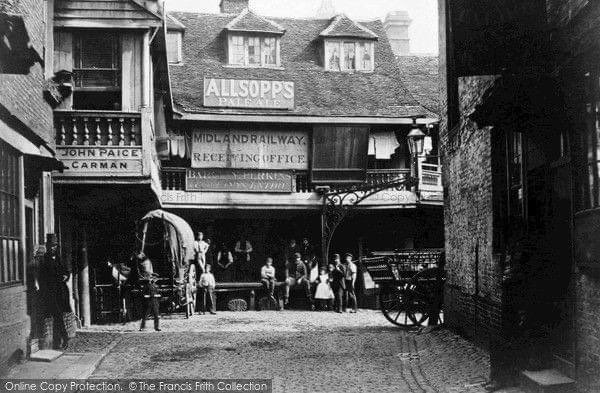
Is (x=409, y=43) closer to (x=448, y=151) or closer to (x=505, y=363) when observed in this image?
(x=448, y=151)

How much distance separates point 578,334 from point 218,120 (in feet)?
63.0

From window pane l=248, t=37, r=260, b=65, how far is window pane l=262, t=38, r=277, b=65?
0.22 meters

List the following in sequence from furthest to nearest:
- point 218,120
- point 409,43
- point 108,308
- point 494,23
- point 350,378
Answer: point 409,43
point 218,120
point 108,308
point 350,378
point 494,23

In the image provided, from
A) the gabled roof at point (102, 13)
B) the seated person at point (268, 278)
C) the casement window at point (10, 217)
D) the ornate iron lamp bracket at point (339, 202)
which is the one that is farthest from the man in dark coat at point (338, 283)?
the casement window at point (10, 217)

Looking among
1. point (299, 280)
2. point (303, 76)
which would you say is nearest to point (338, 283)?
point (299, 280)

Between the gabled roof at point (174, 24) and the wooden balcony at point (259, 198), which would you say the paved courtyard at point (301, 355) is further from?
the gabled roof at point (174, 24)

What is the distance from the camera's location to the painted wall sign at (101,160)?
15516 mm

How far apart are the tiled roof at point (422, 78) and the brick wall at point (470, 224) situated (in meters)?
14.2

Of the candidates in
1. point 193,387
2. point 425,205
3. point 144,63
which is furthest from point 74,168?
point 425,205

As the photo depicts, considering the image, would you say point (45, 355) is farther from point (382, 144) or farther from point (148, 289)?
point (382, 144)

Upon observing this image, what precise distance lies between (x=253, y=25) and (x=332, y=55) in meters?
3.20

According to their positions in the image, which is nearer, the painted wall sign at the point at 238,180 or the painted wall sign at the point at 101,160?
the painted wall sign at the point at 101,160

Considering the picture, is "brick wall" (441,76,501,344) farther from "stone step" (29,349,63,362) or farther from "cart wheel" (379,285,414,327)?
"stone step" (29,349,63,362)

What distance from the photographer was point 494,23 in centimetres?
912
